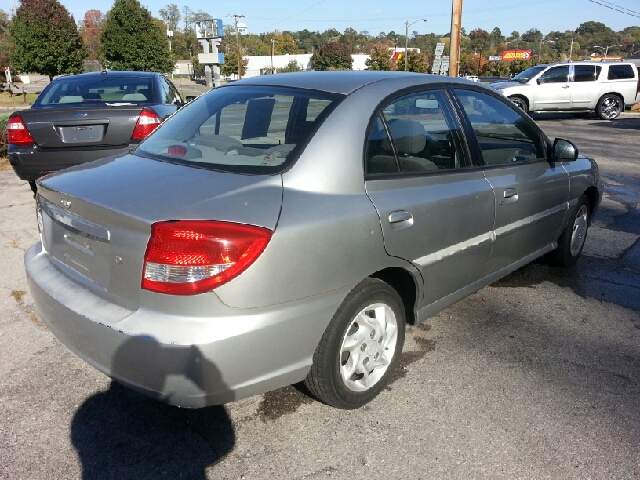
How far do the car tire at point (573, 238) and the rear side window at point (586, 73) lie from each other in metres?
16.4

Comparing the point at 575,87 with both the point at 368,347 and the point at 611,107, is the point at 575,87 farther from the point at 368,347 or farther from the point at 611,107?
the point at 368,347

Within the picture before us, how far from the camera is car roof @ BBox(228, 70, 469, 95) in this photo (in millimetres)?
2973

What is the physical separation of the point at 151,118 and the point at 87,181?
3505mm

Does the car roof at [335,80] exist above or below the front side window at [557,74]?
below

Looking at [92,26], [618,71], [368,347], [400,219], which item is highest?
[92,26]


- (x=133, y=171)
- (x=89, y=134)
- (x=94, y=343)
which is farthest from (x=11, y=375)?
(x=89, y=134)

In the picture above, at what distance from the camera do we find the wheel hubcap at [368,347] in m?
2.74

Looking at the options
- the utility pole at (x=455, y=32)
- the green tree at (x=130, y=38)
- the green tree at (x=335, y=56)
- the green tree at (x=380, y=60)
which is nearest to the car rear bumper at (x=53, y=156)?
the utility pole at (x=455, y=32)

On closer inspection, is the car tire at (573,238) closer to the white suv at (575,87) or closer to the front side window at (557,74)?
the white suv at (575,87)

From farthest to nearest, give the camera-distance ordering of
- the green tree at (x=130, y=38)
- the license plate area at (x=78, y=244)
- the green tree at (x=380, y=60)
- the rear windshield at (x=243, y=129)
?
the green tree at (x=380, y=60) → the green tree at (x=130, y=38) → the rear windshield at (x=243, y=129) → the license plate area at (x=78, y=244)

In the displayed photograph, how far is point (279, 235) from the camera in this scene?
2246 millimetres

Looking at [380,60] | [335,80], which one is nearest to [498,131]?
[335,80]

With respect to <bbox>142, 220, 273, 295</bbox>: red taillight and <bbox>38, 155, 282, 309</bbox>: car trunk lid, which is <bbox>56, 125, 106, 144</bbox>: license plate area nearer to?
<bbox>38, 155, 282, 309</bbox>: car trunk lid

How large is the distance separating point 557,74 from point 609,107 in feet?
8.34
